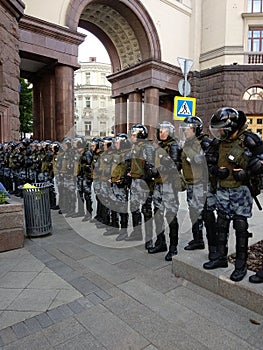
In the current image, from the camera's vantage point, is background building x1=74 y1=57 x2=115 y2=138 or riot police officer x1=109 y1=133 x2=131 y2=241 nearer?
riot police officer x1=109 y1=133 x2=131 y2=241

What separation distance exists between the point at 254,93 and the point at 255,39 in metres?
3.87

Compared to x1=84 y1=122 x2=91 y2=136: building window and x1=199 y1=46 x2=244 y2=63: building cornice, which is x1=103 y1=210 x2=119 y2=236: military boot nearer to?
x1=199 y1=46 x2=244 y2=63: building cornice

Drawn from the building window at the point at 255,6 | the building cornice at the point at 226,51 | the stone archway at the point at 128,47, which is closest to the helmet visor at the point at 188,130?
the stone archway at the point at 128,47

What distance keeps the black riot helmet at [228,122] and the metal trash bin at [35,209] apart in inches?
129

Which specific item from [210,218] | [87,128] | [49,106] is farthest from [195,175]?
[87,128]

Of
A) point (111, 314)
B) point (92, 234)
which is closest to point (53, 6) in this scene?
point (92, 234)

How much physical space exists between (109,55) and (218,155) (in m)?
20.9

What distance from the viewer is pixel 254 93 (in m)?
18.2

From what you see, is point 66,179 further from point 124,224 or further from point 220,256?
point 220,256

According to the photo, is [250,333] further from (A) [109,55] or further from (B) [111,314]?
(A) [109,55]

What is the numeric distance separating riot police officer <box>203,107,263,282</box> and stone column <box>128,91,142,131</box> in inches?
643

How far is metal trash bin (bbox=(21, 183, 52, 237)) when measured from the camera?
16.8ft

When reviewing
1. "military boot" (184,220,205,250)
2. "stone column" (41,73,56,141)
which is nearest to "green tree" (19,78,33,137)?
"stone column" (41,73,56,141)

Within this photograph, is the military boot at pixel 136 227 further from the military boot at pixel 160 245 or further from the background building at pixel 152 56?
the background building at pixel 152 56
